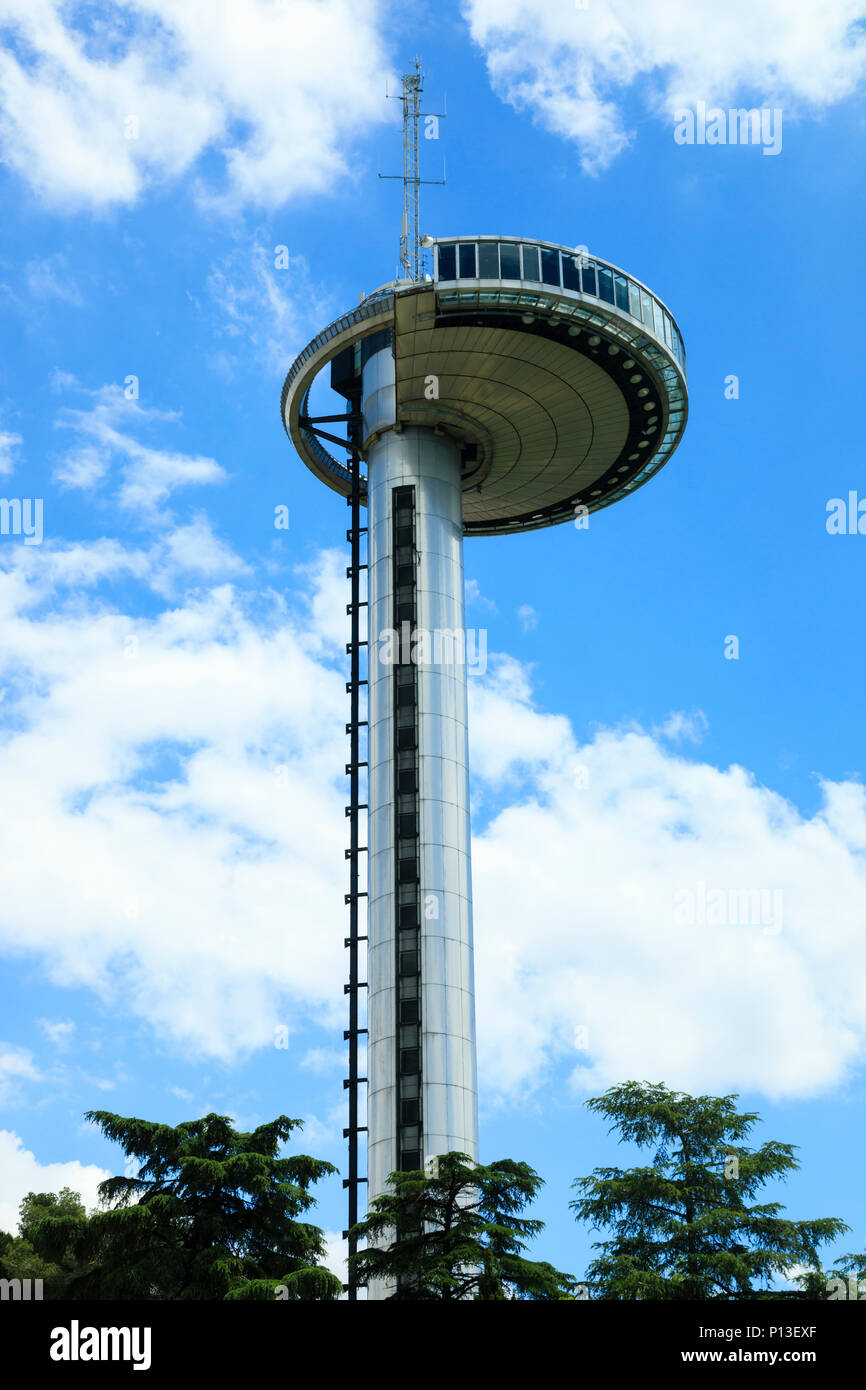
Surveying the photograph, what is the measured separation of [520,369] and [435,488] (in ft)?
24.2

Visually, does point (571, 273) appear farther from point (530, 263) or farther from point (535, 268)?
point (530, 263)

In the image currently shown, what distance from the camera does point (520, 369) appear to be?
77062 millimetres

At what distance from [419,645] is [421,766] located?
6.23 meters

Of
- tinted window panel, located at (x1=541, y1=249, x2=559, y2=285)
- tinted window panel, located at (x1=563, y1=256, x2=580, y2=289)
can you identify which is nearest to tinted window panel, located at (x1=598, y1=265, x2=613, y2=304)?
tinted window panel, located at (x1=563, y1=256, x2=580, y2=289)

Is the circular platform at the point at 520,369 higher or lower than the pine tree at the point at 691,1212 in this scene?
higher

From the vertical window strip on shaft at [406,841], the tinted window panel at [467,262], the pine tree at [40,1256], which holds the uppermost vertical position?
the tinted window panel at [467,262]

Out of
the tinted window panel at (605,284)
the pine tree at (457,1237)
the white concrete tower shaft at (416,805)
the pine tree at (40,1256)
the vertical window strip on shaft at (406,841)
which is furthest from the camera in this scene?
the tinted window panel at (605,284)

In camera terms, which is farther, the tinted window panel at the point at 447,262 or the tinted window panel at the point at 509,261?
the tinted window panel at the point at 447,262

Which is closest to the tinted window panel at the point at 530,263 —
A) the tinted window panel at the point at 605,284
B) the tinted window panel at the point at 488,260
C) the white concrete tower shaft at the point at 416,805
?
the tinted window panel at the point at 488,260

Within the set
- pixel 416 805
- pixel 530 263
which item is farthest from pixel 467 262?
pixel 416 805

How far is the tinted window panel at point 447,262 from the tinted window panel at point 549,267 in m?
4.27

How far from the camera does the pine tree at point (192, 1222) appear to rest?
44.2 metres

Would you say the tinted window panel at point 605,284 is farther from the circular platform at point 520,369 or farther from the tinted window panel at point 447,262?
the tinted window panel at point 447,262
